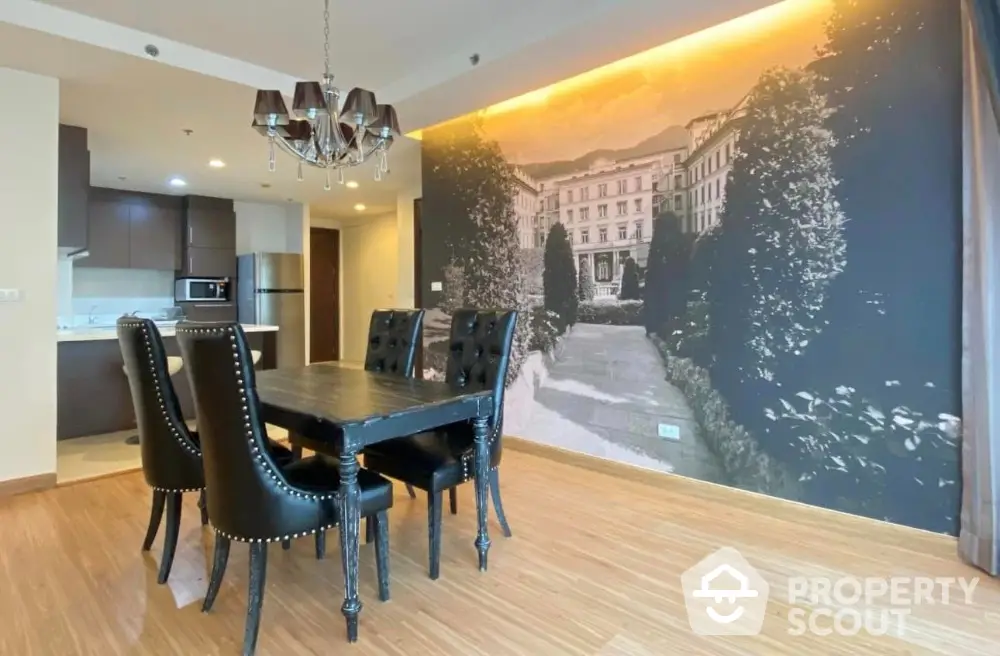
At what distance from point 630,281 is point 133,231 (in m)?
5.85

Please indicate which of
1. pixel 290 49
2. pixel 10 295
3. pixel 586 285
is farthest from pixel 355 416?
pixel 10 295

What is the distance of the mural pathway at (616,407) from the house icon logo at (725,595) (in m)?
0.94

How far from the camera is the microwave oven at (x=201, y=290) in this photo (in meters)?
6.82

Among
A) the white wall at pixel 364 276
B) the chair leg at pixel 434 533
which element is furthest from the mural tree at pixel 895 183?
the white wall at pixel 364 276

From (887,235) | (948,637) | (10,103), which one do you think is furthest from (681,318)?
(10,103)

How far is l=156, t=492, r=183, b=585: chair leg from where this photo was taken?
225 cm

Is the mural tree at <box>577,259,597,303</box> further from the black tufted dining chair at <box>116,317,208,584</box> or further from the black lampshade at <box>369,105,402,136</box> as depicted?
the black tufted dining chair at <box>116,317,208,584</box>

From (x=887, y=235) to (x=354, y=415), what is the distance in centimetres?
253

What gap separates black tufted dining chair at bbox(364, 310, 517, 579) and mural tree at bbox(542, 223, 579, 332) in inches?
49.2

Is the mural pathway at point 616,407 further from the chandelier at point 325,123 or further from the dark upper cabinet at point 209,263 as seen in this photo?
the dark upper cabinet at point 209,263

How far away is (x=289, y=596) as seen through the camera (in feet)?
7.08

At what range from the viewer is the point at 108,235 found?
6.26 metres

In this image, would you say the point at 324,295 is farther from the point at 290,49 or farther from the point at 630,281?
the point at 630,281

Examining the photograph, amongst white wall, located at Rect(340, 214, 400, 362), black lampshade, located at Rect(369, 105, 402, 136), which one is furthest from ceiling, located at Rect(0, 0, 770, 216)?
white wall, located at Rect(340, 214, 400, 362)
